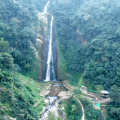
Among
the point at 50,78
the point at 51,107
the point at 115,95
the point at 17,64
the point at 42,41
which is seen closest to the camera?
the point at 115,95

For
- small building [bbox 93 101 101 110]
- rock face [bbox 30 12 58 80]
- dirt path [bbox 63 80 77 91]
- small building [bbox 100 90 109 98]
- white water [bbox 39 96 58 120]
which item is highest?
rock face [bbox 30 12 58 80]

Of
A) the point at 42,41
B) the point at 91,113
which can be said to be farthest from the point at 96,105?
the point at 42,41

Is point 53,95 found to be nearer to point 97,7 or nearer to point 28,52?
point 28,52

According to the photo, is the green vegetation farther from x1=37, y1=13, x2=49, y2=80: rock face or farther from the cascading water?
x1=37, y1=13, x2=49, y2=80: rock face

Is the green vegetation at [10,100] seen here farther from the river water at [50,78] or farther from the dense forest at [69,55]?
the river water at [50,78]

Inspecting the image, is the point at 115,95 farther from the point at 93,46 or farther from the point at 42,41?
the point at 42,41

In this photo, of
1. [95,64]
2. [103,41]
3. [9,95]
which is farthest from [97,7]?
[9,95]

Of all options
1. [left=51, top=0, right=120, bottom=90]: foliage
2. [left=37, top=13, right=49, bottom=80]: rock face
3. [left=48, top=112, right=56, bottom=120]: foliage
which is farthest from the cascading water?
[left=51, top=0, right=120, bottom=90]: foliage

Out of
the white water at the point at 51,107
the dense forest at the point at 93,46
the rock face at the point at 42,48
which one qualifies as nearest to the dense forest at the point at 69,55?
the dense forest at the point at 93,46
